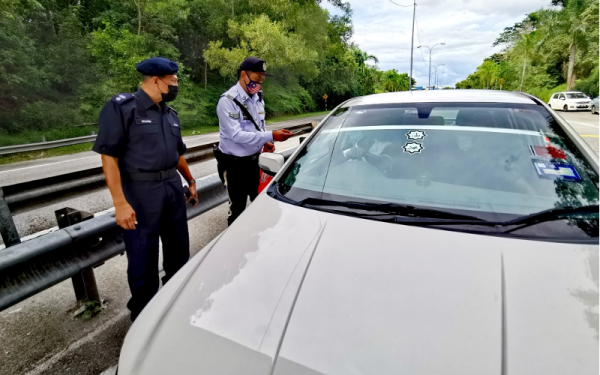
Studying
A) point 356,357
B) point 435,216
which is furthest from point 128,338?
point 435,216

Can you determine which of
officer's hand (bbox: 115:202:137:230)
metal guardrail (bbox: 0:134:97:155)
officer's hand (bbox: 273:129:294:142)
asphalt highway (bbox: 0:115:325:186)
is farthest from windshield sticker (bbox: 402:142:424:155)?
metal guardrail (bbox: 0:134:97:155)

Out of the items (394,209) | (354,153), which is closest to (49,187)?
(354,153)

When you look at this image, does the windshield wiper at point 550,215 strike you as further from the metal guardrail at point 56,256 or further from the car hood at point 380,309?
the metal guardrail at point 56,256

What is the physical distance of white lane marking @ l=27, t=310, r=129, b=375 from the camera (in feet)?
6.52

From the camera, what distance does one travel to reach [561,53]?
3966cm

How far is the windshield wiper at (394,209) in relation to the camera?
1504mm

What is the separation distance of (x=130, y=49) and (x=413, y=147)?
20448mm

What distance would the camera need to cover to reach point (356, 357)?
98 centimetres

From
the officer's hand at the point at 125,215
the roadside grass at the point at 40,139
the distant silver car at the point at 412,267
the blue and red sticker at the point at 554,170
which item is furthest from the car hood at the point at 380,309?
the roadside grass at the point at 40,139

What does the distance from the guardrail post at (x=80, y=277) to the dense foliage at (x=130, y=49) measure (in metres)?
17.2

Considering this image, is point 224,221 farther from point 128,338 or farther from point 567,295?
point 567,295

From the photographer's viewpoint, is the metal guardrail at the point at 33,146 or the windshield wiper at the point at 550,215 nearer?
the windshield wiper at the point at 550,215

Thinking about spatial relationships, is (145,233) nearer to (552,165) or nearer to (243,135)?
(243,135)

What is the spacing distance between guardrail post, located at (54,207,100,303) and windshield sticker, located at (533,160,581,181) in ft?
8.93
